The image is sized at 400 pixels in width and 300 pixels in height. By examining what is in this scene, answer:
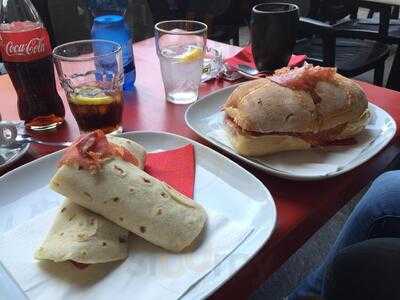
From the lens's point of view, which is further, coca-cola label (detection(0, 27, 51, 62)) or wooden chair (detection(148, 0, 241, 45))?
wooden chair (detection(148, 0, 241, 45))

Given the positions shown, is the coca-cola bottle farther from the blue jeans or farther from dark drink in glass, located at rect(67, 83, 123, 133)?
the blue jeans

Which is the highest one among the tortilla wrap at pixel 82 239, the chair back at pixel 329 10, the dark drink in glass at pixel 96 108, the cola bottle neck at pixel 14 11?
the cola bottle neck at pixel 14 11

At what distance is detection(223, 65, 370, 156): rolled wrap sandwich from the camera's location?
2.15 feet

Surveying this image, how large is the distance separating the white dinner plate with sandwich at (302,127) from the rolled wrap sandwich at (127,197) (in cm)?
16

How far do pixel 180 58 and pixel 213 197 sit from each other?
15.5 inches

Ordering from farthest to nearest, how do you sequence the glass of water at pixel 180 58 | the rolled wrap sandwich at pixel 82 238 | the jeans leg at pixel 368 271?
1. the glass of water at pixel 180 58
2. the jeans leg at pixel 368 271
3. the rolled wrap sandwich at pixel 82 238

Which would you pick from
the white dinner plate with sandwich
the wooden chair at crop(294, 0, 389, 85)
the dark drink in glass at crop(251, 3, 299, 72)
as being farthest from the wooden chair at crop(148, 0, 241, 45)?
the white dinner plate with sandwich

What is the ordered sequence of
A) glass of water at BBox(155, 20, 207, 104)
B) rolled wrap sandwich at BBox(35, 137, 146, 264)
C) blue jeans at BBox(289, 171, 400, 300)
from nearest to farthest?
rolled wrap sandwich at BBox(35, 137, 146, 264)
blue jeans at BBox(289, 171, 400, 300)
glass of water at BBox(155, 20, 207, 104)

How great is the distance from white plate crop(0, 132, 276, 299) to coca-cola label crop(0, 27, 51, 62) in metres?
0.20

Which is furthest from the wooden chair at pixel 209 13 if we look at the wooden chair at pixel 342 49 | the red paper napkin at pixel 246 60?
the red paper napkin at pixel 246 60

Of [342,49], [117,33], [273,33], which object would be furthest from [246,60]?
[342,49]

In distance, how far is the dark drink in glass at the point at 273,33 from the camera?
0.92 metres

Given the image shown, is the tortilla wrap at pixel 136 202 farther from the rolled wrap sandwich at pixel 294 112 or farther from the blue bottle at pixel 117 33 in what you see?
the blue bottle at pixel 117 33

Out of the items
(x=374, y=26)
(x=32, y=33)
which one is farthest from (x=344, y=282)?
(x=374, y=26)
